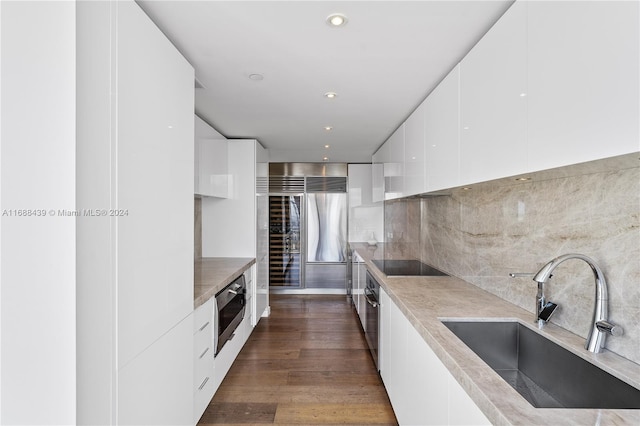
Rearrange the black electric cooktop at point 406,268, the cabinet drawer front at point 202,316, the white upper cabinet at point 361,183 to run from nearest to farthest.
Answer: the cabinet drawer front at point 202,316, the black electric cooktop at point 406,268, the white upper cabinet at point 361,183

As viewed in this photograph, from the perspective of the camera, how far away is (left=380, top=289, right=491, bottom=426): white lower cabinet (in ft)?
3.66

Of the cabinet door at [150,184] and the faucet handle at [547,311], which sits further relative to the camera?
the faucet handle at [547,311]

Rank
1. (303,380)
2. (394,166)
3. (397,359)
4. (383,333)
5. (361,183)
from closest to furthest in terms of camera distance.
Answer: (397,359) < (383,333) < (303,380) < (394,166) < (361,183)

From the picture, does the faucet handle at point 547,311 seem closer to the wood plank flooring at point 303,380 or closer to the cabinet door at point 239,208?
the wood plank flooring at point 303,380

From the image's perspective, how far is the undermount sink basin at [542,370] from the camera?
1.06 meters

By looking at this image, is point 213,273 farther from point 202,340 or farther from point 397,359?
point 397,359

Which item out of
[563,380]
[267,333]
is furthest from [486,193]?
[267,333]

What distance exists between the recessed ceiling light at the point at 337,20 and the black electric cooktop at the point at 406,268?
5.90 ft

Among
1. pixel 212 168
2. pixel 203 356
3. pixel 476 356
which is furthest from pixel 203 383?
pixel 212 168

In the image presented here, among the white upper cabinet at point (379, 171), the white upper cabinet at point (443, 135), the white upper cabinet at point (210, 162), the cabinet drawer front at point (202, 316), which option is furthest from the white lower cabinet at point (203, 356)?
the white upper cabinet at point (379, 171)

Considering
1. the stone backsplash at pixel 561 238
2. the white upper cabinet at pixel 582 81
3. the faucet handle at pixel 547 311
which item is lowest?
the faucet handle at pixel 547 311

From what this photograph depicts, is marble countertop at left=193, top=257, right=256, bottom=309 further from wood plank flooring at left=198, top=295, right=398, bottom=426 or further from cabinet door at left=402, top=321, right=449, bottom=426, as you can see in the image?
cabinet door at left=402, top=321, right=449, bottom=426

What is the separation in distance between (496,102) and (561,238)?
25.5 inches

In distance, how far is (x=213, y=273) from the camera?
109 inches
